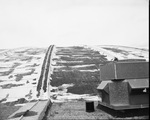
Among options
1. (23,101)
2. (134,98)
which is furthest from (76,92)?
(134,98)

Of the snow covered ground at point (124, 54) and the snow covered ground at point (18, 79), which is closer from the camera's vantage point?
the snow covered ground at point (18, 79)

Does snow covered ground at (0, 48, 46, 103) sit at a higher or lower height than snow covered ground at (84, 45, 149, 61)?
lower

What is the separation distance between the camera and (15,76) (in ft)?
62.0

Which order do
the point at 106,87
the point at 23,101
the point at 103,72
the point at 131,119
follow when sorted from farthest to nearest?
the point at 23,101, the point at 103,72, the point at 106,87, the point at 131,119

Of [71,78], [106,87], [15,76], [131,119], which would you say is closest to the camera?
[131,119]

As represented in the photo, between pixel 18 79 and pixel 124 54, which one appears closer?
pixel 18 79

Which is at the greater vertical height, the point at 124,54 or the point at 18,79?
the point at 124,54

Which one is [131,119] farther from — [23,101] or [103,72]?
[23,101]

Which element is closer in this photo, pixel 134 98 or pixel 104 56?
pixel 134 98

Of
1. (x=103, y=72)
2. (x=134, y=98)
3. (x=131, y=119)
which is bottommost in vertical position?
(x=131, y=119)

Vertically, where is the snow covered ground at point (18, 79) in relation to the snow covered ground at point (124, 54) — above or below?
below

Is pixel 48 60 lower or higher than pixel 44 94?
higher

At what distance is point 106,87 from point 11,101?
830 cm

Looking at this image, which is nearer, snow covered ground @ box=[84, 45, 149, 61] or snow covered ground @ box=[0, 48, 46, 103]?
snow covered ground @ box=[0, 48, 46, 103]
